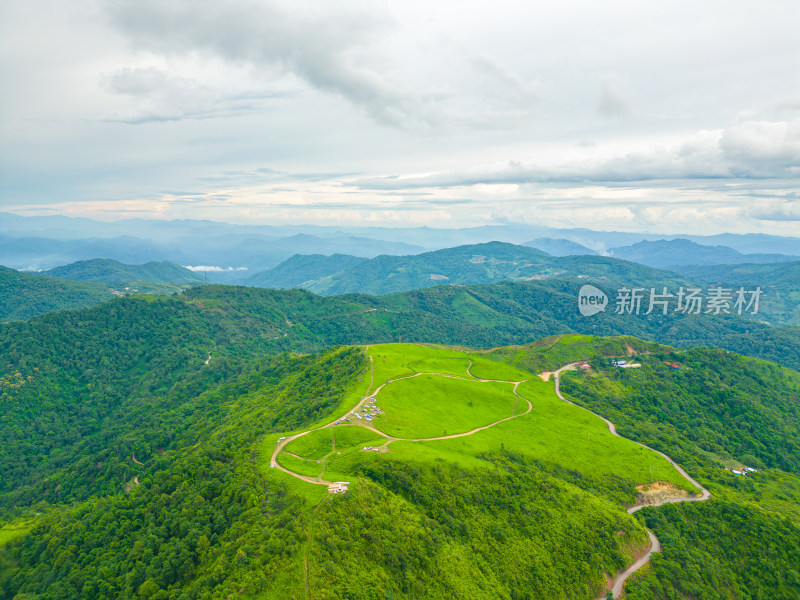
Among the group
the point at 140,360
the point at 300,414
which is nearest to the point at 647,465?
the point at 300,414

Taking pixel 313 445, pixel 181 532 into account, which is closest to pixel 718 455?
pixel 313 445

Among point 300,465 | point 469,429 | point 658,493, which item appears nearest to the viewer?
point 300,465

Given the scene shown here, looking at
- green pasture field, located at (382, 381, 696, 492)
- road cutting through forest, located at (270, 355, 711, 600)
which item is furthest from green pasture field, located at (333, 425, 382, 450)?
green pasture field, located at (382, 381, 696, 492)

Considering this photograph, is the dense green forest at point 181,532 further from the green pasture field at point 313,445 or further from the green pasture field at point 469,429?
the green pasture field at point 469,429

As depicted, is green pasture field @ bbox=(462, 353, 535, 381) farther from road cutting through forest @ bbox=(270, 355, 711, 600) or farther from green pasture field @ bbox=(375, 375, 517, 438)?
green pasture field @ bbox=(375, 375, 517, 438)

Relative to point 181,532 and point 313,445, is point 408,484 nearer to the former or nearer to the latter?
point 313,445

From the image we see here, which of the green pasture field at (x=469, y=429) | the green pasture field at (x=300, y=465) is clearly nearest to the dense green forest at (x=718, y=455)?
the green pasture field at (x=469, y=429)
